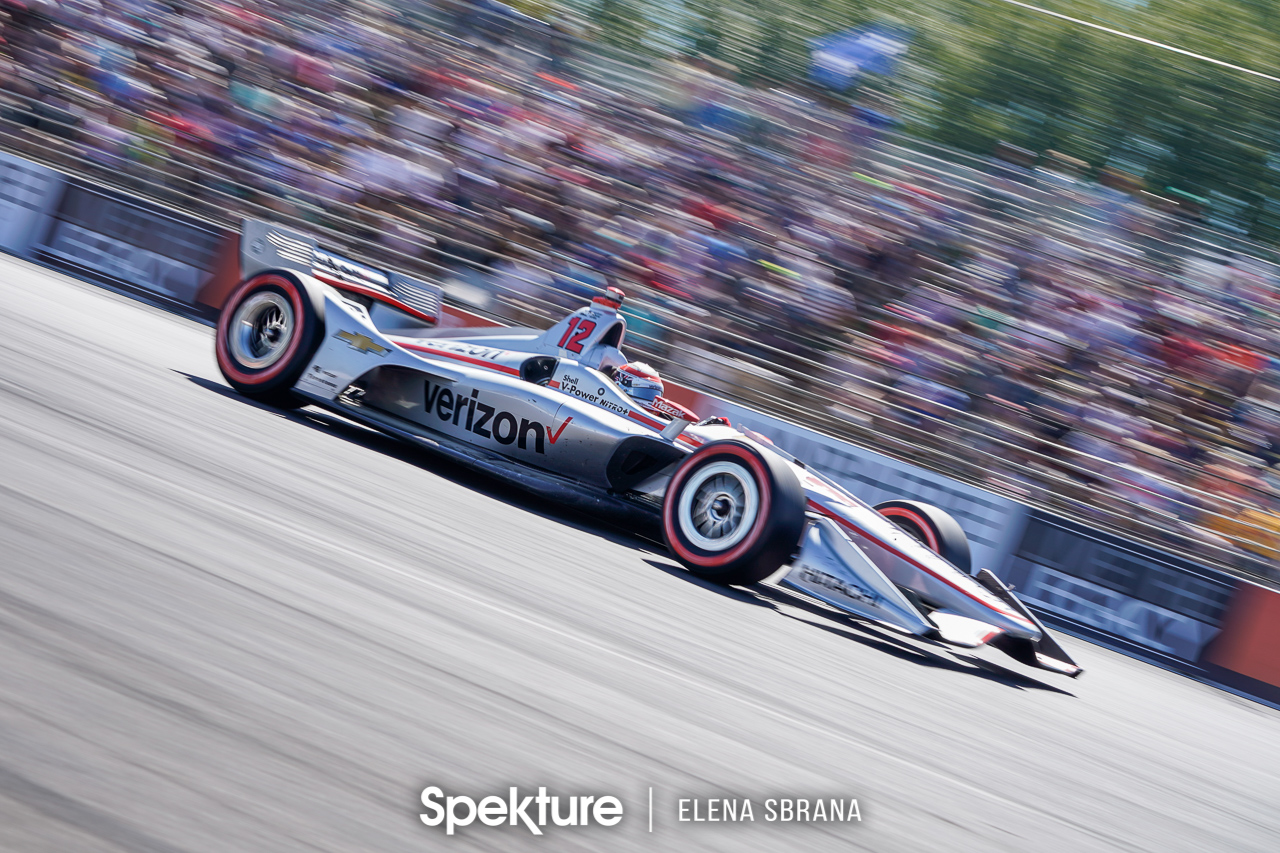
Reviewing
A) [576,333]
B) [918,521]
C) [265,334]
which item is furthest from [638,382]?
[265,334]

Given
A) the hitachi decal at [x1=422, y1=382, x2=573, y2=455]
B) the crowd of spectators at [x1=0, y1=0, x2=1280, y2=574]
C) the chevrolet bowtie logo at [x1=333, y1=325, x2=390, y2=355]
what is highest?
the crowd of spectators at [x1=0, y1=0, x2=1280, y2=574]

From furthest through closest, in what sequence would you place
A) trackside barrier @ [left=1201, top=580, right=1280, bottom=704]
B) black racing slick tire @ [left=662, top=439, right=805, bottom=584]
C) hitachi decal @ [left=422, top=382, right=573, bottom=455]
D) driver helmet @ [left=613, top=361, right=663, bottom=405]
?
trackside barrier @ [left=1201, top=580, right=1280, bottom=704]
driver helmet @ [left=613, top=361, right=663, bottom=405]
hitachi decal @ [left=422, top=382, right=573, bottom=455]
black racing slick tire @ [left=662, top=439, right=805, bottom=584]

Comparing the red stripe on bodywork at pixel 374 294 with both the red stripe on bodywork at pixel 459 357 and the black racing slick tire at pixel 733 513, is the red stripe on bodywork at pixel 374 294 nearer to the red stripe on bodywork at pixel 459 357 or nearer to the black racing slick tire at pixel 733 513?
the red stripe on bodywork at pixel 459 357

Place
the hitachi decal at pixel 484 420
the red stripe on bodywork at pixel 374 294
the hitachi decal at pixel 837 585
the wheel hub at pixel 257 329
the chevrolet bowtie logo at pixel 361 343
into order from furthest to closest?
the red stripe on bodywork at pixel 374 294, the wheel hub at pixel 257 329, the chevrolet bowtie logo at pixel 361 343, the hitachi decal at pixel 484 420, the hitachi decal at pixel 837 585

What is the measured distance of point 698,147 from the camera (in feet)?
40.9

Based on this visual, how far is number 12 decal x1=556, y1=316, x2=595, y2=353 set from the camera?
21.4 ft

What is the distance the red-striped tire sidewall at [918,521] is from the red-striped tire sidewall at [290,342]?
323 cm

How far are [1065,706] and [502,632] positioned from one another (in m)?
2.70

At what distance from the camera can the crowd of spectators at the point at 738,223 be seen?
388 inches

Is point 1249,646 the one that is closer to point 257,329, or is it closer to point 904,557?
point 904,557

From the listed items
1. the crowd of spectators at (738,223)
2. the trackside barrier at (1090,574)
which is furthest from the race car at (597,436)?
the crowd of spectators at (738,223)

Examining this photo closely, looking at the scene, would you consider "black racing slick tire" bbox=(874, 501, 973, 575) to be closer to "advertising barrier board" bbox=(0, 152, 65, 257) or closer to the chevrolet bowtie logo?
the chevrolet bowtie logo

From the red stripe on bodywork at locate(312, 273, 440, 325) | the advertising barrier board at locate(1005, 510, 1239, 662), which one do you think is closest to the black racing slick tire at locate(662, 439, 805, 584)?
the red stripe on bodywork at locate(312, 273, 440, 325)

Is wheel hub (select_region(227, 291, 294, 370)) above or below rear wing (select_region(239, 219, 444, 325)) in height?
below
